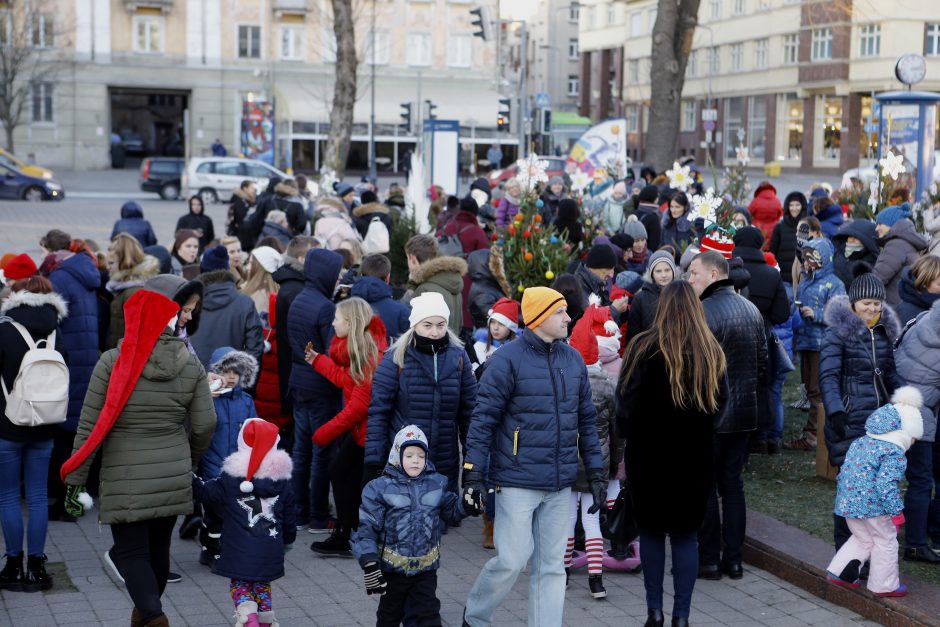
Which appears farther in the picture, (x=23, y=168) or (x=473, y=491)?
(x=23, y=168)

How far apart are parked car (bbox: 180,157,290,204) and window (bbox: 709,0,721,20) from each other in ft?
142

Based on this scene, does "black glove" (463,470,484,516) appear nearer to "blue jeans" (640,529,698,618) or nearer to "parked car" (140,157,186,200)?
"blue jeans" (640,529,698,618)

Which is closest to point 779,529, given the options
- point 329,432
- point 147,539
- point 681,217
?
point 329,432

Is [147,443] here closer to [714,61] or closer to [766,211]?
[766,211]

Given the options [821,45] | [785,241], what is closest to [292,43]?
[821,45]

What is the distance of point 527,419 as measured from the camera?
5777 mm

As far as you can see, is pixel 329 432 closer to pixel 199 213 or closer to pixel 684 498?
pixel 684 498

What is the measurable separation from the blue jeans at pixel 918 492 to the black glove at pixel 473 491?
9.28 ft

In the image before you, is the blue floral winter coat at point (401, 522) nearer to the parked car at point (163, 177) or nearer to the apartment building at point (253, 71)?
the parked car at point (163, 177)

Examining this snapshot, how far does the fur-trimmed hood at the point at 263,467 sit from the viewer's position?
5953 mm

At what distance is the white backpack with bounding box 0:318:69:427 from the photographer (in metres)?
6.63

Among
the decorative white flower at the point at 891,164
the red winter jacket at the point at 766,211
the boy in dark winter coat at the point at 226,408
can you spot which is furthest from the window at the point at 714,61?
the boy in dark winter coat at the point at 226,408

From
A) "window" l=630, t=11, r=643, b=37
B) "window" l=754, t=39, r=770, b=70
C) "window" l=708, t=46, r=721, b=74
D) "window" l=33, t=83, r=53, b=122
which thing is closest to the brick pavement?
"window" l=33, t=83, r=53, b=122

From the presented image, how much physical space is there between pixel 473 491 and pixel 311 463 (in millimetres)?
2788
